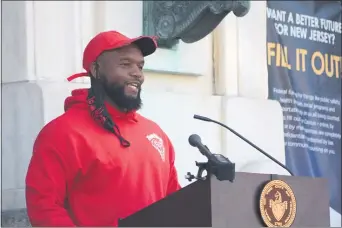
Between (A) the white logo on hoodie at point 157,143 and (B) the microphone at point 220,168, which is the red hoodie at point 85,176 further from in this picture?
(B) the microphone at point 220,168

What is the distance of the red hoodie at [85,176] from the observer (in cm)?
445

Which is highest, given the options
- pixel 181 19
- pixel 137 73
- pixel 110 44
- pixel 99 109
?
pixel 181 19

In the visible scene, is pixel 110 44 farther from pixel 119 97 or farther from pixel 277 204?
pixel 277 204

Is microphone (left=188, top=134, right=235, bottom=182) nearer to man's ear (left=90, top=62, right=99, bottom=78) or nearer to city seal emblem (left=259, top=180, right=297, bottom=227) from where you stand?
city seal emblem (left=259, top=180, right=297, bottom=227)

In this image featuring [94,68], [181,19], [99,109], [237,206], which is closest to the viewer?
[237,206]

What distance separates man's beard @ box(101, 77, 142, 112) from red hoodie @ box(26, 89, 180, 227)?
0.40ft

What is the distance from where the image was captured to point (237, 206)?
4.07 meters

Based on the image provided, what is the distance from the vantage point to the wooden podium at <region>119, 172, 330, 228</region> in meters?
3.93

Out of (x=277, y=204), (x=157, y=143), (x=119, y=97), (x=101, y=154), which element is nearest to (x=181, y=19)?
(x=157, y=143)

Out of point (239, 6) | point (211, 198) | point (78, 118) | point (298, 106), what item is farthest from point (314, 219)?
point (298, 106)

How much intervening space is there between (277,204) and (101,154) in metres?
0.76

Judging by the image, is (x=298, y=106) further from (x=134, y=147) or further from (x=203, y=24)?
(x=134, y=147)

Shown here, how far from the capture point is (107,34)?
4.79m

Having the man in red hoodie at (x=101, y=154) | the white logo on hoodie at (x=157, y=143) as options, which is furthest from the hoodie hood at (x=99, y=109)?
the white logo on hoodie at (x=157, y=143)
